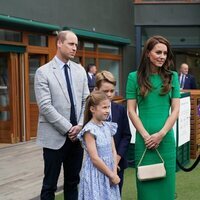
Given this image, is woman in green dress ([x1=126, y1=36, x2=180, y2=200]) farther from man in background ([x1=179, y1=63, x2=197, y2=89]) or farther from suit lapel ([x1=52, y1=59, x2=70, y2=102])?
man in background ([x1=179, y1=63, x2=197, y2=89])

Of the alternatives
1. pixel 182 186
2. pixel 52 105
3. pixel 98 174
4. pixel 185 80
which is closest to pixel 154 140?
pixel 98 174

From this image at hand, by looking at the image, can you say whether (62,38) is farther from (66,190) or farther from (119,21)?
(119,21)

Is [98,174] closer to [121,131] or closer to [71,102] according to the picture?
[121,131]

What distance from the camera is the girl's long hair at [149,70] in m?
3.79

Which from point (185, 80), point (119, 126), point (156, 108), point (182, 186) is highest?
point (185, 80)

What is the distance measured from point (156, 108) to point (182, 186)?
2.73 m

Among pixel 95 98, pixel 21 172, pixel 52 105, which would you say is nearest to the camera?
pixel 95 98

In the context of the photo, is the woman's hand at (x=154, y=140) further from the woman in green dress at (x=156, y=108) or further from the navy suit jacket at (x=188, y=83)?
the navy suit jacket at (x=188, y=83)

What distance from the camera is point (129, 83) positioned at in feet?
12.9

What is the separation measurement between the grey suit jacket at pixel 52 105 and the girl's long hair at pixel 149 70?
2.23 feet

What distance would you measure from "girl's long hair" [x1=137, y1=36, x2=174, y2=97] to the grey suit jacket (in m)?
0.68

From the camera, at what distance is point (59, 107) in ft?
13.3

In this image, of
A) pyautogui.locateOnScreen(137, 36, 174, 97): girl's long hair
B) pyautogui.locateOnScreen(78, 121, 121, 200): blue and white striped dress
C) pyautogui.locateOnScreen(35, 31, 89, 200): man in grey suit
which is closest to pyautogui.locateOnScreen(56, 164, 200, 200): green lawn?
pyautogui.locateOnScreen(35, 31, 89, 200): man in grey suit

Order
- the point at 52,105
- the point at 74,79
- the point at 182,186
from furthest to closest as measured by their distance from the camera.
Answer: the point at 182,186 < the point at 74,79 < the point at 52,105
